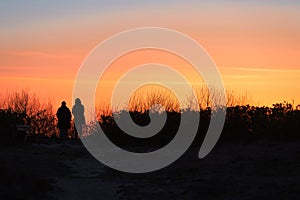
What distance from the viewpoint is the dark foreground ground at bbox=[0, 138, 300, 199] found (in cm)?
1734

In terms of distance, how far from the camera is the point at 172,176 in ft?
69.8

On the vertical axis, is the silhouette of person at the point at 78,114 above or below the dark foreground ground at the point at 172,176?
above

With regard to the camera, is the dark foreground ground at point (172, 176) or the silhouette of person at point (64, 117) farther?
the silhouette of person at point (64, 117)

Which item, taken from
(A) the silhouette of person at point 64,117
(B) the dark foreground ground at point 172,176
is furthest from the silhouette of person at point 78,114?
(B) the dark foreground ground at point 172,176

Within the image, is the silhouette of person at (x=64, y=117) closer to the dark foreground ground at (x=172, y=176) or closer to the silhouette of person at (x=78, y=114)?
the silhouette of person at (x=78, y=114)

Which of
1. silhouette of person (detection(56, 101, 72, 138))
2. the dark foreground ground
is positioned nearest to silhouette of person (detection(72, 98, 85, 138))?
silhouette of person (detection(56, 101, 72, 138))

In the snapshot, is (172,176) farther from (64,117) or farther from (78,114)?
(78,114)

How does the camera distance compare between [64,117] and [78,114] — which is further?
[78,114]

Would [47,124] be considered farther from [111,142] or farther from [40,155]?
[40,155]

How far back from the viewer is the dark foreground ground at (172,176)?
17.3 meters

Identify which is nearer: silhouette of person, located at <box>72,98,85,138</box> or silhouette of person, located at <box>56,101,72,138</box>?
silhouette of person, located at <box>56,101,72,138</box>

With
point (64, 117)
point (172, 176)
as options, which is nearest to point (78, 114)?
point (64, 117)

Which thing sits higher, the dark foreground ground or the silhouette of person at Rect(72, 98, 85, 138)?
the silhouette of person at Rect(72, 98, 85, 138)

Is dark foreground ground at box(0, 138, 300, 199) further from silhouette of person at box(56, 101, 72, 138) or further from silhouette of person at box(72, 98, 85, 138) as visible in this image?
silhouette of person at box(72, 98, 85, 138)
